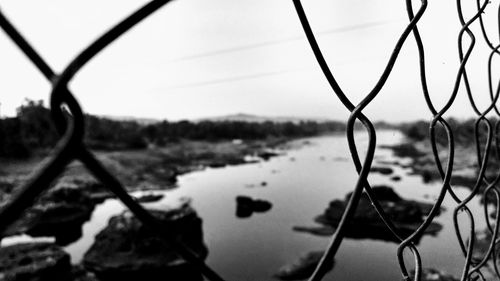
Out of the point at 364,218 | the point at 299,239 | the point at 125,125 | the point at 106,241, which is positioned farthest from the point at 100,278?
the point at 125,125

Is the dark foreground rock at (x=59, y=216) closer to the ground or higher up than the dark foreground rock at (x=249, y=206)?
higher up

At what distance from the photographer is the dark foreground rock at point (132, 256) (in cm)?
477

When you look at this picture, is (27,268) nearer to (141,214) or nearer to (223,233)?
(223,233)

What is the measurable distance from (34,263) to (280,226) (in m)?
4.18

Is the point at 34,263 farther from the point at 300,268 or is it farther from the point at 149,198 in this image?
the point at 149,198

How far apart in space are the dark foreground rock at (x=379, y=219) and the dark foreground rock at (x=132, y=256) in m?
2.56

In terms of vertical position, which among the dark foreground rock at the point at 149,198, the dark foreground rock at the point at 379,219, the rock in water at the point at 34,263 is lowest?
the dark foreground rock at the point at 379,219

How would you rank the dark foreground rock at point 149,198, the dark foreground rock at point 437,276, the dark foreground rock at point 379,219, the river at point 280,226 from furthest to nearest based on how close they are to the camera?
the dark foreground rock at point 149,198, the dark foreground rock at point 379,219, the river at point 280,226, the dark foreground rock at point 437,276

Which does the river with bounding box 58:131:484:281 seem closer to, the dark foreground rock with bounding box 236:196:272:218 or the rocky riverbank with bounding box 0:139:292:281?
the dark foreground rock with bounding box 236:196:272:218

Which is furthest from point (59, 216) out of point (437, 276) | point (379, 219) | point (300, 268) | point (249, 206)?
point (437, 276)

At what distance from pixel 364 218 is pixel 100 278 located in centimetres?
443

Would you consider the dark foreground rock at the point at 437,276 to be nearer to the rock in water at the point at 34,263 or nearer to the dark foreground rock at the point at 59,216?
the rock in water at the point at 34,263

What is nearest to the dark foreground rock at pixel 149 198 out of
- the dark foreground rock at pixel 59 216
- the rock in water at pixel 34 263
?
the dark foreground rock at pixel 59 216

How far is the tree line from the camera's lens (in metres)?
10.1
